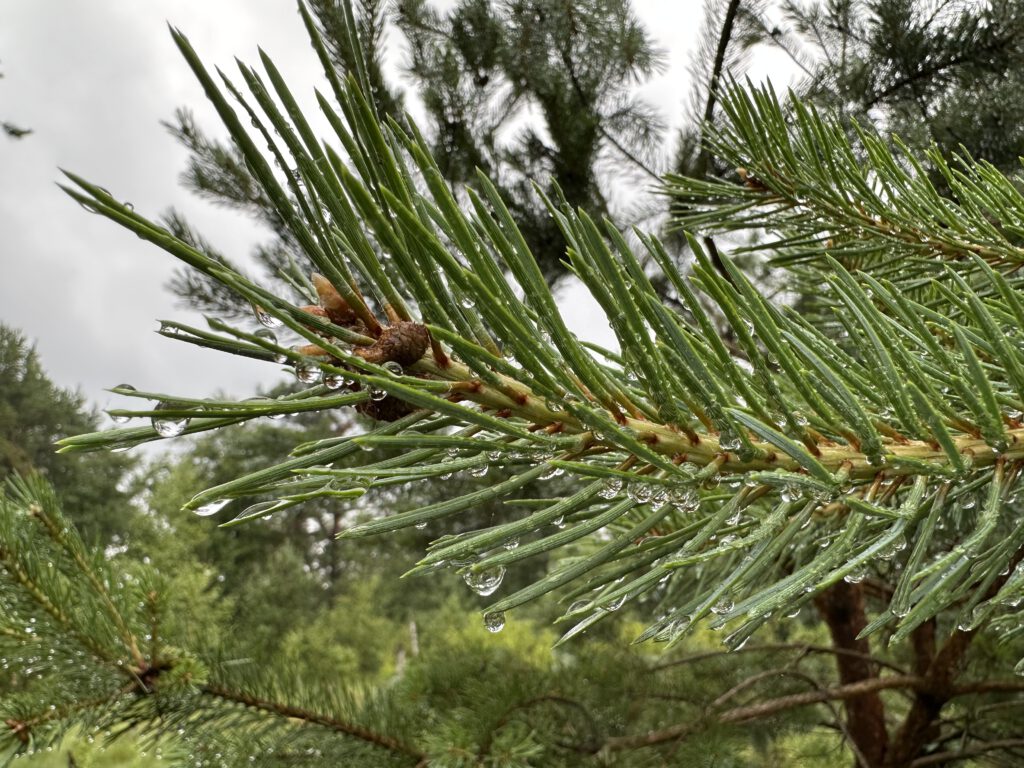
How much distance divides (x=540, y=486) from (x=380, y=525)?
153 cm

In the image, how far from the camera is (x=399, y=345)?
23 centimetres

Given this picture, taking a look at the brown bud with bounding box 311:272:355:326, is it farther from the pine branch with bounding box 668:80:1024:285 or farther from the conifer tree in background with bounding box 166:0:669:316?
the conifer tree in background with bounding box 166:0:669:316

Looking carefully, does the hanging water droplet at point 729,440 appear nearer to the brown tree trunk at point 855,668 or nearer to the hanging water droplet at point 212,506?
the hanging water droplet at point 212,506

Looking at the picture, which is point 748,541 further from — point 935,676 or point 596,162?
point 596,162

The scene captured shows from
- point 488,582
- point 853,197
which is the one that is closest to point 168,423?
point 488,582

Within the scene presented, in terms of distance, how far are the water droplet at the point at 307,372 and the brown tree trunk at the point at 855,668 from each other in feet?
4.38

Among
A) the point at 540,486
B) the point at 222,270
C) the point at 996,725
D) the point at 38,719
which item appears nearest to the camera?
the point at 222,270

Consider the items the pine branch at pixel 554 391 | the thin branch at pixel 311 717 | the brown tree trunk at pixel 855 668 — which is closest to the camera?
the pine branch at pixel 554 391

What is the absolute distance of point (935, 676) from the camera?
1.02 m

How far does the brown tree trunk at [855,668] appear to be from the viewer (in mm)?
1335

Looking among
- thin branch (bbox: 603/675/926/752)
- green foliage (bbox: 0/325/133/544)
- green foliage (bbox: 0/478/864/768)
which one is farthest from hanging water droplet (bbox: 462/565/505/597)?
green foliage (bbox: 0/325/133/544)

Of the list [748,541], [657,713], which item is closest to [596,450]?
[748,541]

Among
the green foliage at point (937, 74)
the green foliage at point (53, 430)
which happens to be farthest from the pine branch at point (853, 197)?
the green foliage at point (53, 430)

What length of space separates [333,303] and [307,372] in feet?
0.09
